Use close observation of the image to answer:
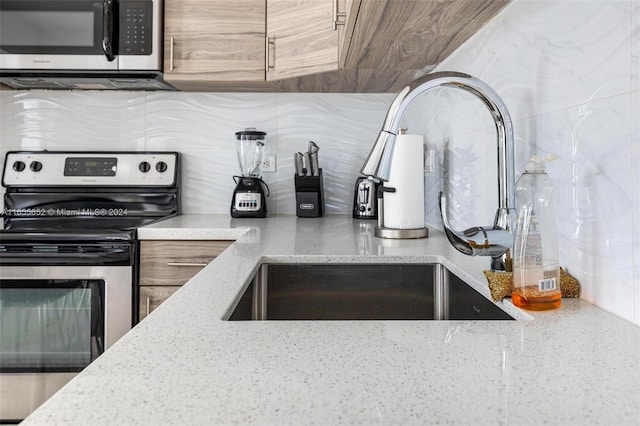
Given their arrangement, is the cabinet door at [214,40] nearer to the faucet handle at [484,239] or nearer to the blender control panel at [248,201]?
the blender control panel at [248,201]

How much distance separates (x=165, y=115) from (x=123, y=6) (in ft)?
1.73

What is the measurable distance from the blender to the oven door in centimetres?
67

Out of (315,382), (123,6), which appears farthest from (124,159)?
(315,382)

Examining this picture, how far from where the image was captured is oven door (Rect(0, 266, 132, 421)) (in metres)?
1.50

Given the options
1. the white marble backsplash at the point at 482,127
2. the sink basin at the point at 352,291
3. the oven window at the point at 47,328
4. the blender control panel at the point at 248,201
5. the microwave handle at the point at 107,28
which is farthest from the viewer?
the blender control panel at the point at 248,201

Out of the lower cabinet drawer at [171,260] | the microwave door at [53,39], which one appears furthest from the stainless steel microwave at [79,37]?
the lower cabinet drawer at [171,260]

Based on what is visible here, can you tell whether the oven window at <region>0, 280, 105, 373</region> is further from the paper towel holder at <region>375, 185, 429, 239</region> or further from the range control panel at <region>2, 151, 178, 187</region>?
the paper towel holder at <region>375, 185, 429, 239</region>

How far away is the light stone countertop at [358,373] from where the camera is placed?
35 cm

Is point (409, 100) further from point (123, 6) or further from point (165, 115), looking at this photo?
point (165, 115)

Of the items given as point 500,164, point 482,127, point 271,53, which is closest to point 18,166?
point 271,53

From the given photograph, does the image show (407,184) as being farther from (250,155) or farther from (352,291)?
(250,155)

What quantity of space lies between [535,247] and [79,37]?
190 cm

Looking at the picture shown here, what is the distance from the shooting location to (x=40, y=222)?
2.02 m

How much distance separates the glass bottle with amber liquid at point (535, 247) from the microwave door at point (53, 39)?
1707 millimetres
